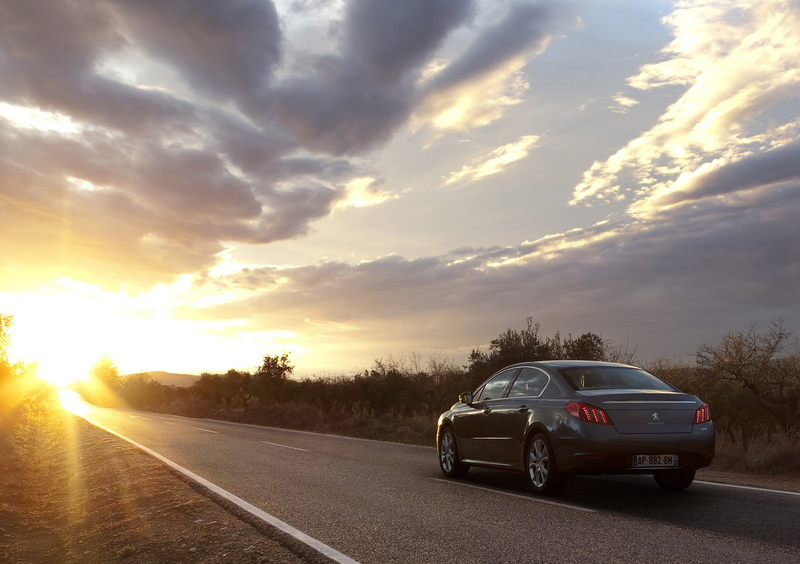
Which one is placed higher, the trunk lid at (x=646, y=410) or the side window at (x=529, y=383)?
the side window at (x=529, y=383)

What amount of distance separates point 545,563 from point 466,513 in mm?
2253

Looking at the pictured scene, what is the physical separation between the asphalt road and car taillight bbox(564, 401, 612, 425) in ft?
3.08

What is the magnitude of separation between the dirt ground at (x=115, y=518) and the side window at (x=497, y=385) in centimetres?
424

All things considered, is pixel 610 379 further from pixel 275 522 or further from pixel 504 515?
pixel 275 522

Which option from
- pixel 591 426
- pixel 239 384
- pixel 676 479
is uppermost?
pixel 239 384

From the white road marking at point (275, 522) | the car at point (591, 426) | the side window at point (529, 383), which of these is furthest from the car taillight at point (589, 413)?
the white road marking at point (275, 522)

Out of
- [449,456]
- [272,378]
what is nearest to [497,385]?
[449,456]

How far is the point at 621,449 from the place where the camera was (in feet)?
25.6

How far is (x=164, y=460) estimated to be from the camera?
13.1 m

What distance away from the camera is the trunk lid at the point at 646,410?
311 inches

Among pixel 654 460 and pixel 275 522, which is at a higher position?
pixel 654 460

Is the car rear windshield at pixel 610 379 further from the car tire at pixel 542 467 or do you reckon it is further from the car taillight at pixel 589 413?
the car tire at pixel 542 467

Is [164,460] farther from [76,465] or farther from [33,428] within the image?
[33,428]

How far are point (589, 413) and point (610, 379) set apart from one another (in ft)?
3.48
